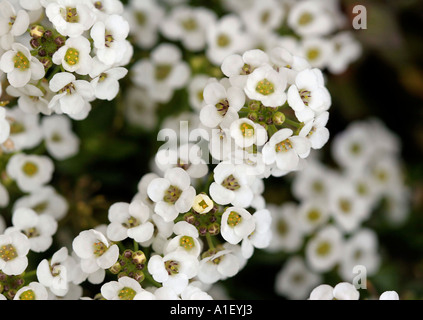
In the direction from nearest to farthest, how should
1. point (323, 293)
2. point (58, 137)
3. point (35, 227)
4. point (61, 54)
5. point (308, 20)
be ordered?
point (61, 54), point (323, 293), point (35, 227), point (58, 137), point (308, 20)

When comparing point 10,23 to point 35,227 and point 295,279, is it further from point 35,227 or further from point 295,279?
point 295,279

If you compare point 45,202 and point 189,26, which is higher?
point 189,26

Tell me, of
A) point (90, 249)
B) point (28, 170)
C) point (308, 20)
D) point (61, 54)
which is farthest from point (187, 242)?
point (308, 20)

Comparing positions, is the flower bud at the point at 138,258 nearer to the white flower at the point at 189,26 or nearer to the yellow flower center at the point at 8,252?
the yellow flower center at the point at 8,252

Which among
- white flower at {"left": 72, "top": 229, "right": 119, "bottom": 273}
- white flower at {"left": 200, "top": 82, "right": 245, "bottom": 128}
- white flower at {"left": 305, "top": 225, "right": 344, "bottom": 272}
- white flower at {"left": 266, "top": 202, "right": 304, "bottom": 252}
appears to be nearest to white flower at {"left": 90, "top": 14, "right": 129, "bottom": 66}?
white flower at {"left": 200, "top": 82, "right": 245, "bottom": 128}

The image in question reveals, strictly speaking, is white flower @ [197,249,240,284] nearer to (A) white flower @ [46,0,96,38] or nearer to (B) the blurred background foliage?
Result: (B) the blurred background foliage
